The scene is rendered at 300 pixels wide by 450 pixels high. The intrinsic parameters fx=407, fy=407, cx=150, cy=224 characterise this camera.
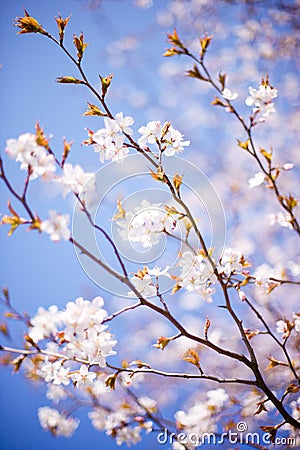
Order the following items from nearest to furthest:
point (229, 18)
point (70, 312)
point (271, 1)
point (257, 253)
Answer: point (70, 312), point (271, 1), point (257, 253), point (229, 18)

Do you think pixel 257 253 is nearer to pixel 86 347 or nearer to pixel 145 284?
pixel 145 284

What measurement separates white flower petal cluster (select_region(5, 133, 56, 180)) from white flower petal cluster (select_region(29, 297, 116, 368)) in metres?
0.26

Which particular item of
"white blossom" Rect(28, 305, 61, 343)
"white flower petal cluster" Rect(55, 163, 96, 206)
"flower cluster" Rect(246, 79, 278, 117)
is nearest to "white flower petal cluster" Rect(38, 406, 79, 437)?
"white blossom" Rect(28, 305, 61, 343)

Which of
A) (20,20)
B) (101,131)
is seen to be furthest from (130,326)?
(20,20)

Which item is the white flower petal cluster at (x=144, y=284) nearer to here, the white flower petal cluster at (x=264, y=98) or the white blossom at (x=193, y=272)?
the white blossom at (x=193, y=272)

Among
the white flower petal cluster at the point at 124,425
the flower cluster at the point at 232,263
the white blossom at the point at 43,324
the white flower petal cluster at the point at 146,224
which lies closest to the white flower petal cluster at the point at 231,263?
the flower cluster at the point at 232,263

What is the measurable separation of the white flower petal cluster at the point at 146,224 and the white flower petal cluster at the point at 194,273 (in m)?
0.09

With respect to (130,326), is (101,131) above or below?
below

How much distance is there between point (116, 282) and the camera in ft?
2.95

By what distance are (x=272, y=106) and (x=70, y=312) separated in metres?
0.65

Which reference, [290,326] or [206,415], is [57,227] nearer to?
[290,326]

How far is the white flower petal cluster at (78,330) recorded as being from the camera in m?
0.76

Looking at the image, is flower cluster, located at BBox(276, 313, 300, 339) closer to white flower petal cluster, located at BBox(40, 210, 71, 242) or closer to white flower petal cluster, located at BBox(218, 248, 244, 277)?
white flower petal cluster, located at BBox(218, 248, 244, 277)

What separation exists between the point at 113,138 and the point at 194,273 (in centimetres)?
36
